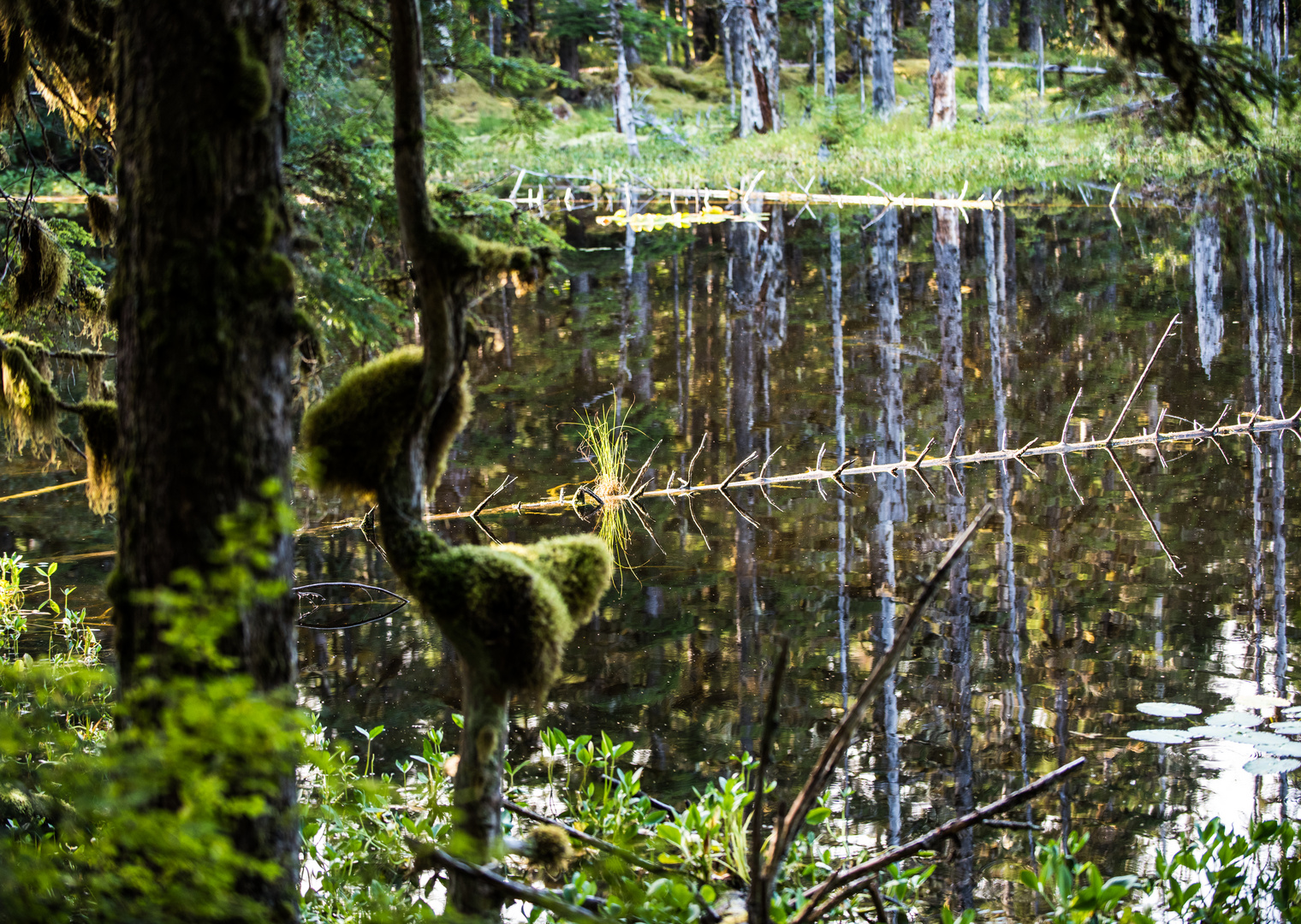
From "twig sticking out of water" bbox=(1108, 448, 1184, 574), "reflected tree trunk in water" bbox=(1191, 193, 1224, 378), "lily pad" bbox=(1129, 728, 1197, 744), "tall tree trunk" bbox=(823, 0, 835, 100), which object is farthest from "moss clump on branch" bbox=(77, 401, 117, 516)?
"tall tree trunk" bbox=(823, 0, 835, 100)

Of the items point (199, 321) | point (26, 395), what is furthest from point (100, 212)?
point (199, 321)

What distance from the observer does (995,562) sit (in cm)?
747

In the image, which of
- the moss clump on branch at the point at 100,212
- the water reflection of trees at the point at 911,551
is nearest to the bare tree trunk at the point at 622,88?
the water reflection of trees at the point at 911,551

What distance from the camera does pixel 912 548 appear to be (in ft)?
25.3

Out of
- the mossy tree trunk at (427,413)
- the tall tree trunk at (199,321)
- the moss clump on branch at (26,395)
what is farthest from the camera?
the moss clump on branch at (26,395)

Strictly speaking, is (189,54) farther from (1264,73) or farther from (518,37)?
(518,37)

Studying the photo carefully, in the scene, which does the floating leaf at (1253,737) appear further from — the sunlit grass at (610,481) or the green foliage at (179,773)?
the green foliage at (179,773)

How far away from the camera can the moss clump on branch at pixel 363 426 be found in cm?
315

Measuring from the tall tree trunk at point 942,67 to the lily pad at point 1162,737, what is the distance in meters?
25.5

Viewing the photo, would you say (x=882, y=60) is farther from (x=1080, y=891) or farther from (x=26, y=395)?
(x=1080, y=891)

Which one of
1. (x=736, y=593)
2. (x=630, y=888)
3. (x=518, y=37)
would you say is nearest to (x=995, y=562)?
(x=736, y=593)

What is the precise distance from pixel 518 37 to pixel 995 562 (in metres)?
44.3

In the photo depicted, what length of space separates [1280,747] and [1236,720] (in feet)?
0.81

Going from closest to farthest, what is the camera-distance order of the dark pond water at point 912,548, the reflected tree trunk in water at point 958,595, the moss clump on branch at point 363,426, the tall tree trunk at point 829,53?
1. the moss clump on branch at point 363,426
2. the reflected tree trunk in water at point 958,595
3. the dark pond water at point 912,548
4. the tall tree trunk at point 829,53
